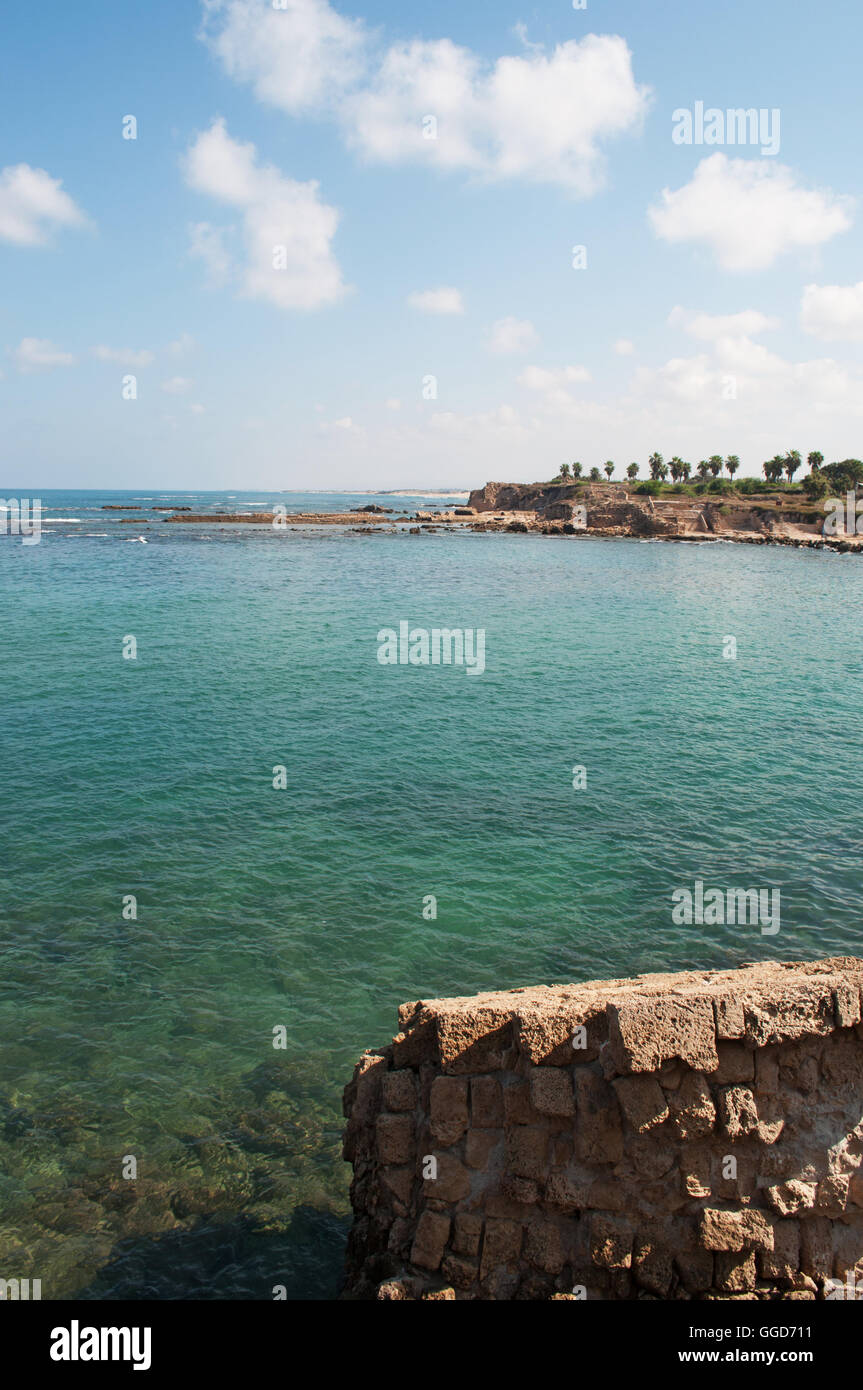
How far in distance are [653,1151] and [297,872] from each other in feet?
39.1

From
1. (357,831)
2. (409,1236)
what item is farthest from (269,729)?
(409,1236)

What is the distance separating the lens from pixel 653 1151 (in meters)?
7.11

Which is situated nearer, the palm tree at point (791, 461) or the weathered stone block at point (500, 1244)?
the weathered stone block at point (500, 1244)

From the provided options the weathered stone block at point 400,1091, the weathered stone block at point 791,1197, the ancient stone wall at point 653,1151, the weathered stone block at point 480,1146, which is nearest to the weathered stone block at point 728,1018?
the ancient stone wall at point 653,1151

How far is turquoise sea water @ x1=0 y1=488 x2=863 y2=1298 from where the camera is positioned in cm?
1022

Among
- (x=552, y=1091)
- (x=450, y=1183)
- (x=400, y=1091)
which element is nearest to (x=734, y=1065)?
(x=552, y=1091)

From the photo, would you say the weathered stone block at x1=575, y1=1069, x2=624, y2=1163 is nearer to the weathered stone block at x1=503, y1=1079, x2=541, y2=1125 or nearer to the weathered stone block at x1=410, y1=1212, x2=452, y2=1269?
the weathered stone block at x1=503, y1=1079, x2=541, y2=1125

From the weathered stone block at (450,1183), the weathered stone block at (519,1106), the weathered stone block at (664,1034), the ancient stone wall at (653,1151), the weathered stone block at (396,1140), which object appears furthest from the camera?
the weathered stone block at (396,1140)

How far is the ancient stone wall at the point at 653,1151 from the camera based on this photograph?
23.0 feet

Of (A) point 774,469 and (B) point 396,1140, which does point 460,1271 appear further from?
(A) point 774,469

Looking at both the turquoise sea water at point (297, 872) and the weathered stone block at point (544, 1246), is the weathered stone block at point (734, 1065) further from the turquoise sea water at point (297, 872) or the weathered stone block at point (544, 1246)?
the turquoise sea water at point (297, 872)

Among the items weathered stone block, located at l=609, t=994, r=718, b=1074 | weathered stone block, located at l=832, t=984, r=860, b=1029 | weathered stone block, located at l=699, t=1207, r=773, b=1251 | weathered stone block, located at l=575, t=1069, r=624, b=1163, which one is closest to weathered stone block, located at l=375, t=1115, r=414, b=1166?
weathered stone block, located at l=575, t=1069, r=624, b=1163

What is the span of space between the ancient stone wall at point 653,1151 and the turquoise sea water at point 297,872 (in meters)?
2.81
